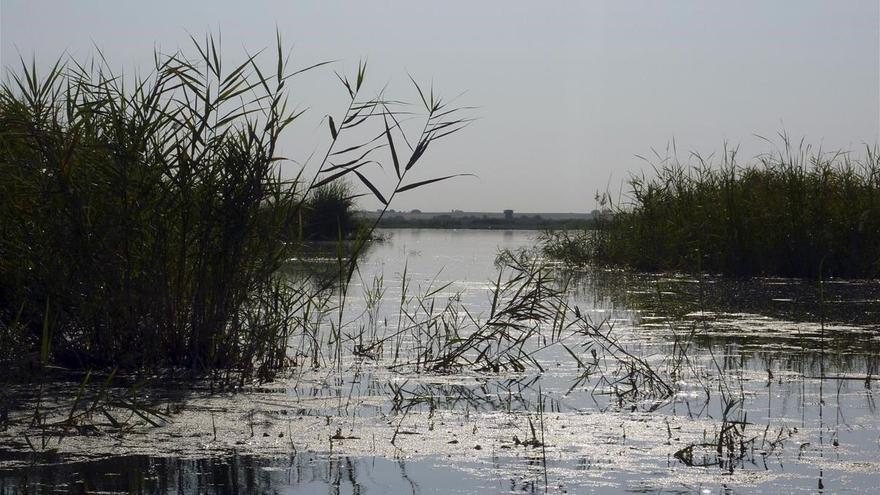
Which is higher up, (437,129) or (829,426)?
(437,129)

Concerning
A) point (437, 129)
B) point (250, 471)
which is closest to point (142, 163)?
point (437, 129)

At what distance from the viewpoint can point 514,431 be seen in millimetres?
4371

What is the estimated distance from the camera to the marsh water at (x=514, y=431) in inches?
141

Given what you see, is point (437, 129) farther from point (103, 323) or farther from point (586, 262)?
point (586, 262)

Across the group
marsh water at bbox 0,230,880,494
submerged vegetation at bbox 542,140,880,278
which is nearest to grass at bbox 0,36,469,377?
marsh water at bbox 0,230,880,494

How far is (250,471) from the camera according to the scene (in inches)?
145

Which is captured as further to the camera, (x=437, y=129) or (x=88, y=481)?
(x=437, y=129)

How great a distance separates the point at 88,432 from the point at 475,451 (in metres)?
1.48

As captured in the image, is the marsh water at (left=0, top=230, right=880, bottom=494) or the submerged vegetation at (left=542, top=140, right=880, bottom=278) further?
the submerged vegetation at (left=542, top=140, right=880, bottom=278)

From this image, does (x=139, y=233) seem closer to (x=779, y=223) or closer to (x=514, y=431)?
(x=514, y=431)

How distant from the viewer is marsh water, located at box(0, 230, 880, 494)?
3576mm

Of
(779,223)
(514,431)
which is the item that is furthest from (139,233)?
(779,223)

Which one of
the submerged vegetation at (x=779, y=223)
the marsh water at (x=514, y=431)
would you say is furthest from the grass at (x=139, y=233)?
the submerged vegetation at (x=779, y=223)

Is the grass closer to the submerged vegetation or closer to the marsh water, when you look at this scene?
the marsh water
